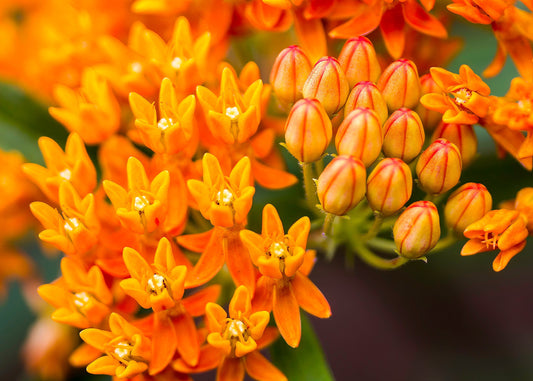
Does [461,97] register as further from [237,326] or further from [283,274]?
[237,326]

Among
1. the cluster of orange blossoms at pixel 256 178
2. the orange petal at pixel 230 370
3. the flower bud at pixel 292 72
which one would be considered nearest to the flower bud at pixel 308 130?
the cluster of orange blossoms at pixel 256 178

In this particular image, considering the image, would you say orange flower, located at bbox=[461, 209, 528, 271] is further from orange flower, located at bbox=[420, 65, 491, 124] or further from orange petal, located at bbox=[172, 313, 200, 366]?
orange petal, located at bbox=[172, 313, 200, 366]

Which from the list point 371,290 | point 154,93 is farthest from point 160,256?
point 371,290

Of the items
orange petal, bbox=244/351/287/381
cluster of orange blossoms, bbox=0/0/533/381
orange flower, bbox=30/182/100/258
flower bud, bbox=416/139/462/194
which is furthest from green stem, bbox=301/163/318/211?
orange flower, bbox=30/182/100/258

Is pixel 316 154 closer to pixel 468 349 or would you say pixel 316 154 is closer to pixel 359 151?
pixel 359 151

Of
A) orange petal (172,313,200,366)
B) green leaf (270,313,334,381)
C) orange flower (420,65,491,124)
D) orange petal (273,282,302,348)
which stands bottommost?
green leaf (270,313,334,381)

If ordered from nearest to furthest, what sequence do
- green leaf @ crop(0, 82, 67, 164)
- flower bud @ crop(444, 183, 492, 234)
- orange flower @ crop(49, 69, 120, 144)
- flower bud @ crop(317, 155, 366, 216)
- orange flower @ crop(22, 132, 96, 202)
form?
flower bud @ crop(317, 155, 366, 216) → flower bud @ crop(444, 183, 492, 234) → orange flower @ crop(22, 132, 96, 202) → orange flower @ crop(49, 69, 120, 144) → green leaf @ crop(0, 82, 67, 164)

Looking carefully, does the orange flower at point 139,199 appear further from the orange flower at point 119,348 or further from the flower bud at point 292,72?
the flower bud at point 292,72
